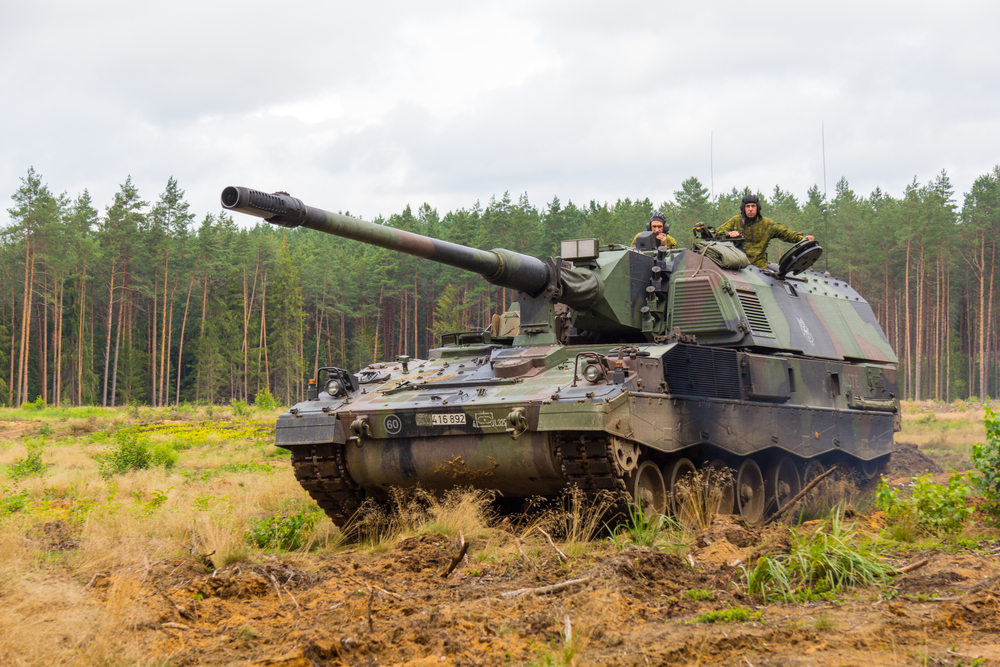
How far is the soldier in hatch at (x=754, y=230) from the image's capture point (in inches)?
554

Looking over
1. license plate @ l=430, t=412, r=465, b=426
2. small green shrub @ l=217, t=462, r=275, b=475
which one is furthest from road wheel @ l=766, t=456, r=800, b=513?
small green shrub @ l=217, t=462, r=275, b=475

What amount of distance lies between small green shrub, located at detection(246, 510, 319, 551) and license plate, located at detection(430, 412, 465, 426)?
182 centimetres

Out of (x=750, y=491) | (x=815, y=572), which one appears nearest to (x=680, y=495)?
(x=750, y=491)

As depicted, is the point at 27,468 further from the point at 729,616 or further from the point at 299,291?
the point at 299,291

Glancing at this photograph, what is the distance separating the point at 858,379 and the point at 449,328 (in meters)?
40.5

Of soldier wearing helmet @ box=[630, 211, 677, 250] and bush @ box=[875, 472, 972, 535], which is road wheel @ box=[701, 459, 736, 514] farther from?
soldier wearing helmet @ box=[630, 211, 677, 250]

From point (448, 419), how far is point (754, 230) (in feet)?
20.9

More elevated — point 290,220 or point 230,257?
point 230,257

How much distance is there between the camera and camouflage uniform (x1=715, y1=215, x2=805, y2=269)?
1411 centimetres

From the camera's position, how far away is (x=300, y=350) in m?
58.0

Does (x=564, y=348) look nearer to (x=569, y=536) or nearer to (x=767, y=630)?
(x=569, y=536)

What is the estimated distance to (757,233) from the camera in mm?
14203

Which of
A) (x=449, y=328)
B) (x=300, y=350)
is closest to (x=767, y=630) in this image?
(x=449, y=328)

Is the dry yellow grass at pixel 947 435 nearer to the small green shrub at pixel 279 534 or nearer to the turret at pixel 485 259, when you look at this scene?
the turret at pixel 485 259
